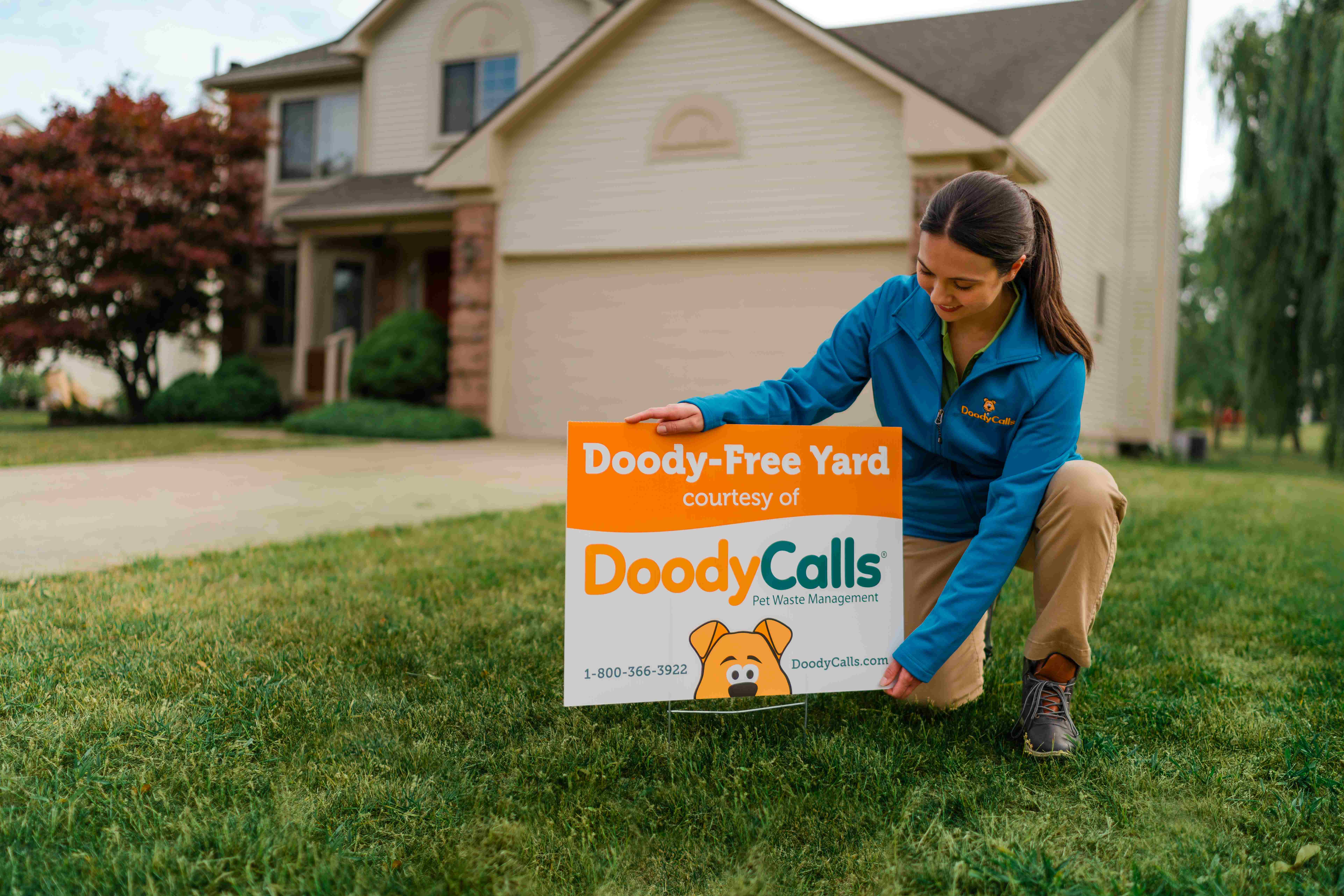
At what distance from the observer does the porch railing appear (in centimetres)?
1329

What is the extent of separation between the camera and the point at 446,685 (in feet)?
8.63

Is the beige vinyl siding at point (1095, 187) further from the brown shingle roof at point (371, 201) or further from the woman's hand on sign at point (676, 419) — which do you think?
the woman's hand on sign at point (676, 419)

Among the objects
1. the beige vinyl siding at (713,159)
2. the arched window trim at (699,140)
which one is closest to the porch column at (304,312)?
the beige vinyl siding at (713,159)

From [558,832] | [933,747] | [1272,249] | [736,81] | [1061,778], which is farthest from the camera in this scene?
[1272,249]

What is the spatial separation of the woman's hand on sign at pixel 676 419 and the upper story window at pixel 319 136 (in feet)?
47.4

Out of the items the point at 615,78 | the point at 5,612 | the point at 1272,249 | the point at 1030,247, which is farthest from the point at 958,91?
the point at 5,612

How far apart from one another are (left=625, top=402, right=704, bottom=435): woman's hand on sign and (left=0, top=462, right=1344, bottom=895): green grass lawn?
0.76m

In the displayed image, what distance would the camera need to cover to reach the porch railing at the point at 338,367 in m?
13.3

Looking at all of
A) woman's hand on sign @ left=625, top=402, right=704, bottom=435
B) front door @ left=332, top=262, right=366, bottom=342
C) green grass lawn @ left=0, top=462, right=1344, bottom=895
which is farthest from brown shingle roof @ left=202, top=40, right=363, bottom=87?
woman's hand on sign @ left=625, top=402, right=704, bottom=435

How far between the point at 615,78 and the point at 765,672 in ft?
33.7

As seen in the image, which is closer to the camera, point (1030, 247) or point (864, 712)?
point (1030, 247)

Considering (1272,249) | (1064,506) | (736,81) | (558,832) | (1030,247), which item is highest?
(736,81)

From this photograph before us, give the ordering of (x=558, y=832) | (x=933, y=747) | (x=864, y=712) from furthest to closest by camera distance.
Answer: (x=864, y=712) → (x=933, y=747) → (x=558, y=832)

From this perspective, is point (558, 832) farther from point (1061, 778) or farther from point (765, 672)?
point (1061, 778)
